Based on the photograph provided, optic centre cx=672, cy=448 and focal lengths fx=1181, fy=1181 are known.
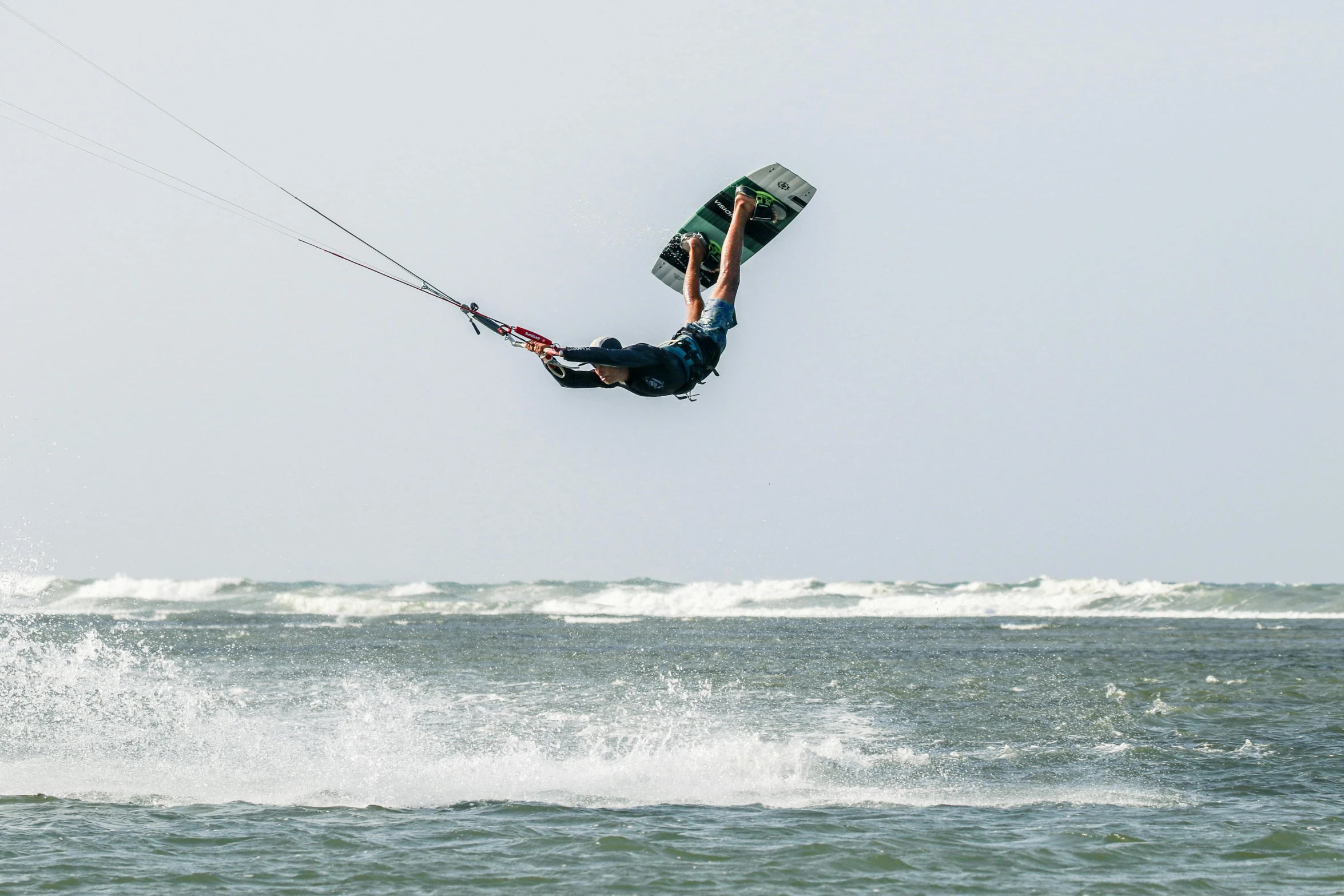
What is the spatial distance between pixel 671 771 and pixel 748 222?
232 inches

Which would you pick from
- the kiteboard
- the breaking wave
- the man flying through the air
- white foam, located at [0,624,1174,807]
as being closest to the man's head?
the man flying through the air

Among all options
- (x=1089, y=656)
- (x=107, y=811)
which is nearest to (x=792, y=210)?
(x=107, y=811)

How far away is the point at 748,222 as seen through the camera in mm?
11156

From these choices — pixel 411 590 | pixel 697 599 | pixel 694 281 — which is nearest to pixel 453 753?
pixel 694 281

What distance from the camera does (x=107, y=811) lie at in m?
11.0

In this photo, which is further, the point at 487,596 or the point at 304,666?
the point at 487,596

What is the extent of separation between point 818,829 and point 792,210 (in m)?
5.58

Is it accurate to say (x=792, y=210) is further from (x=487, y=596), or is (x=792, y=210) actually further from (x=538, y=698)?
(x=487, y=596)

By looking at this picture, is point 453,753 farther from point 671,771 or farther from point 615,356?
point 615,356

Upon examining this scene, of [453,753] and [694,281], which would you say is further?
[453,753]

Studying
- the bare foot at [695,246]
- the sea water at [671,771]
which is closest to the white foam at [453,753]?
the sea water at [671,771]

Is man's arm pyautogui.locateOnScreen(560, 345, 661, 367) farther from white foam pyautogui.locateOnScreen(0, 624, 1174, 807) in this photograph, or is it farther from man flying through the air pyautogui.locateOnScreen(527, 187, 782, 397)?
white foam pyautogui.locateOnScreen(0, 624, 1174, 807)

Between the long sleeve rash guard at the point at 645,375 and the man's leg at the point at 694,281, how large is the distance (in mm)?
839

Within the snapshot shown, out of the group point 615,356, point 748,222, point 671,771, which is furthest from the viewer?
point 671,771
